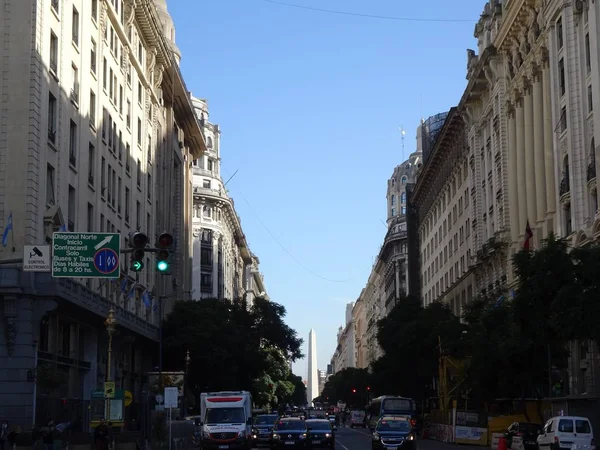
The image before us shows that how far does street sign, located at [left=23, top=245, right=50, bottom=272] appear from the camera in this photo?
2788 centimetres

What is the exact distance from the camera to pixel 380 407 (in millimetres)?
77000

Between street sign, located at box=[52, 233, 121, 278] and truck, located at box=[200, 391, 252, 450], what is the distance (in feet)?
61.6

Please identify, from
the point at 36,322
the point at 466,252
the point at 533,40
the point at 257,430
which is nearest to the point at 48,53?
the point at 36,322

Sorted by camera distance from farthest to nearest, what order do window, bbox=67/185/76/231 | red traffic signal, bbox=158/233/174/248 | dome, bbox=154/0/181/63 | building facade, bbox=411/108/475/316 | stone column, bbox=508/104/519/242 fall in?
1. dome, bbox=154/0/181/63
2. building facade, bbox=411/108/475/316
3. stone column, bbox=508/104/519/242
4. window, bbox=67/185/76/231
5. red traffic signal, bbox=158/233/174/248

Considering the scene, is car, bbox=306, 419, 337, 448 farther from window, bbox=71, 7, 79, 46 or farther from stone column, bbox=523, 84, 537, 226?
stone column, bbox=523, 84, 537, 226

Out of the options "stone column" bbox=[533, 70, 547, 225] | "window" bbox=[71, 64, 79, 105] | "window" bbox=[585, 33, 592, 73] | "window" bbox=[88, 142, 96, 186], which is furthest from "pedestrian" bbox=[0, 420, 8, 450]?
"stone column" bbox=[533, 70, 547, 225]

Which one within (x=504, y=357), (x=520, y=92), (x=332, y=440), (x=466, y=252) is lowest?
(x=332, y=440)

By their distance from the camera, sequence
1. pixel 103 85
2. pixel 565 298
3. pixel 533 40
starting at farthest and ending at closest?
1. pixel 533 40
2. pixel 103 85
3. pixel 565 298

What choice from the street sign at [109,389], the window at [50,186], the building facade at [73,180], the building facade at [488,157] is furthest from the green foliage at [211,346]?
the street sign at [109,389]

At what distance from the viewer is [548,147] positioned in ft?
204

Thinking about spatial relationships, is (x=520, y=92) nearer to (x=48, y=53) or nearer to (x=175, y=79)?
(x=175, y=79)

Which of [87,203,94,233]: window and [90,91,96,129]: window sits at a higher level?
[90,91,96,129]: window

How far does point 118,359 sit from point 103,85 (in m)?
16.0

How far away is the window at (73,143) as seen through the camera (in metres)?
50.2
